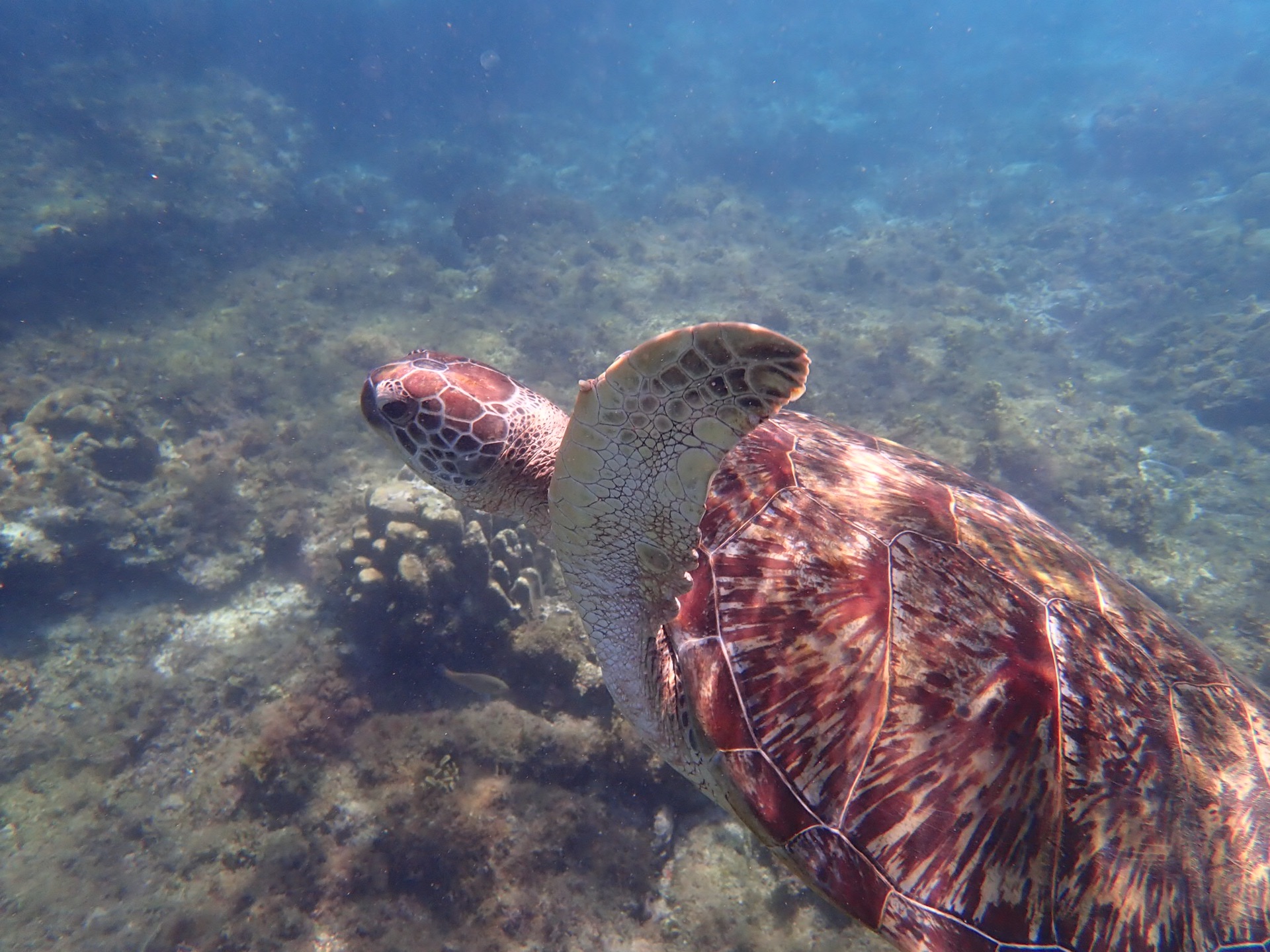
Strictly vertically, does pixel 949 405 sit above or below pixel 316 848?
above

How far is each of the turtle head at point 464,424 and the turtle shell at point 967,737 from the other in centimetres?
106

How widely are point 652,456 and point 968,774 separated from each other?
117cm

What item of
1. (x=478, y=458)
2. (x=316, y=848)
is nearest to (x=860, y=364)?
(x=478, y=458)

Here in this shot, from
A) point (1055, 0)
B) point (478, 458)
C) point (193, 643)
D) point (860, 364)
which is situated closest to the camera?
point (478, 458)

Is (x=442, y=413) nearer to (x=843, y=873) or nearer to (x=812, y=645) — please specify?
(x=812, y=645)

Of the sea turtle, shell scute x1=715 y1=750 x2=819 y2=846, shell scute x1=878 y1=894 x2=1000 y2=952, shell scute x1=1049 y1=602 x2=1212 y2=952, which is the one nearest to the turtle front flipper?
the sea turtle

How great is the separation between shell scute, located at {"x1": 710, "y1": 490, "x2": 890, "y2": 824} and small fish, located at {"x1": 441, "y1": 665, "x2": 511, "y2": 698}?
240 cm

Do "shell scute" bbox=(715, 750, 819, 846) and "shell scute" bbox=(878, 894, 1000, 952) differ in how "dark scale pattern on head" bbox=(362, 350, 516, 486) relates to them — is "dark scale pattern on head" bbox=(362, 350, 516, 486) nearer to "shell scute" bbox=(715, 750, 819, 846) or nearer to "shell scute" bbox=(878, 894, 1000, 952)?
"shell scute" bbox=(715, 750, 819, 846)

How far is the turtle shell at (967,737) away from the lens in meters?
1.38

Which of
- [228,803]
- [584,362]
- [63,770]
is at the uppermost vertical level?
[584,362]

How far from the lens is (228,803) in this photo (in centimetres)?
384

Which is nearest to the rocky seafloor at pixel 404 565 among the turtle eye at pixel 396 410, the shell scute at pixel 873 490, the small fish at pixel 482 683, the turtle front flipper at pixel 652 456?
the small fish at pixel 482 683

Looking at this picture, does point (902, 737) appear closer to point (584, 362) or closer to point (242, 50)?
point (584, 362)

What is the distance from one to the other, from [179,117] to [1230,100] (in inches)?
1510
